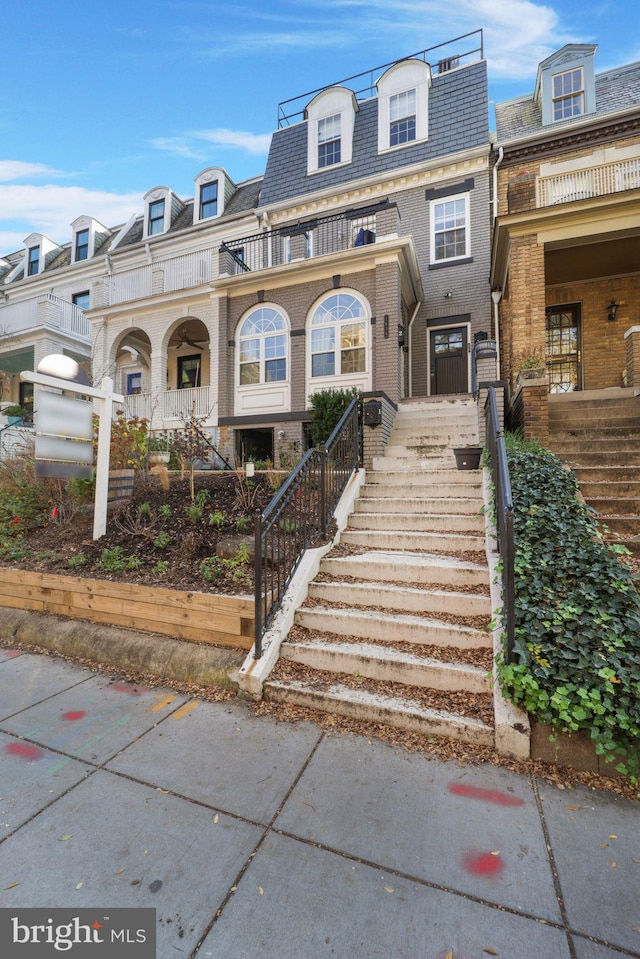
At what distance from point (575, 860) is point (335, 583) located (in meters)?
2.26

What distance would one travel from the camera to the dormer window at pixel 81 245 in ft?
55.3

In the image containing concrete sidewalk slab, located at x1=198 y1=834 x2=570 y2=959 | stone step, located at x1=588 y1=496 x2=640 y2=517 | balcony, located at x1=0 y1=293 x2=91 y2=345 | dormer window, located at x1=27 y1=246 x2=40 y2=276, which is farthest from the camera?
dormer window, located at x1=27 y1=246 x2=40 y2=276

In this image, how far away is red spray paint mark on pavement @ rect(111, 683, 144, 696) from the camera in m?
3.07

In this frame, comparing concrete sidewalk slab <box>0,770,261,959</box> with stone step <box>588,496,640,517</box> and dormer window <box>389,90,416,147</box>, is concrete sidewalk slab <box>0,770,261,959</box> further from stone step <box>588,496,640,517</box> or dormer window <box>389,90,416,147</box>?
dormer window <box>389,90,416,147</box>

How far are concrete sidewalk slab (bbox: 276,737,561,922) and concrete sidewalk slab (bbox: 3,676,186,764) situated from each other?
3.80 feet

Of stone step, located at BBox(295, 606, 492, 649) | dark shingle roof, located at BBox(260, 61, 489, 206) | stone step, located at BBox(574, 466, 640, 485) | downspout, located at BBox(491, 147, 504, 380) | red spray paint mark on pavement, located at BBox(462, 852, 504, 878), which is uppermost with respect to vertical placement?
dark shingle roof, located at BBox(260, 61, 489, 206)

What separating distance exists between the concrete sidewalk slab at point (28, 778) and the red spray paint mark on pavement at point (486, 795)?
6.40 feet

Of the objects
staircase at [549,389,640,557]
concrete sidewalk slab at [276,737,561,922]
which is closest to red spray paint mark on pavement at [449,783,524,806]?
concrete sidewalk slab at [276,737,561,922]

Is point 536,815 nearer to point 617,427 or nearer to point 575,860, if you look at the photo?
point 575,860

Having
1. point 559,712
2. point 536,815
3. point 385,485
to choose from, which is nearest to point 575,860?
point 536,815

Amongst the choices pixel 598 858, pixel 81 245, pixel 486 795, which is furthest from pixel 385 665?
pixel 81 245

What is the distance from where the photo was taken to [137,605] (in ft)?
12.0

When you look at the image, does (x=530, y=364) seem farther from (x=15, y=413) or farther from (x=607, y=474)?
(x=15, y=413)

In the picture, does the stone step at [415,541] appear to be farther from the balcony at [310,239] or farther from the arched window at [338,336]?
the balcony at [310,239]
